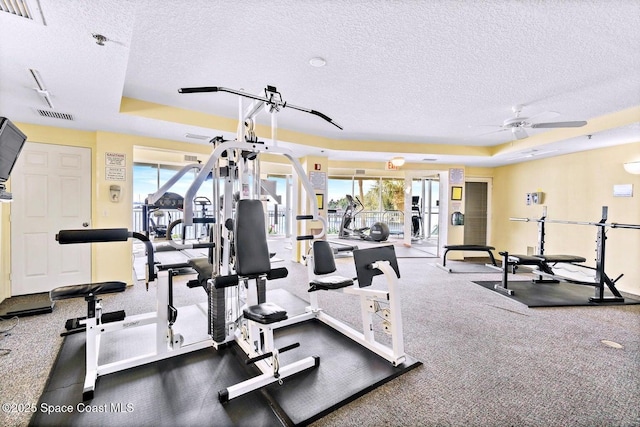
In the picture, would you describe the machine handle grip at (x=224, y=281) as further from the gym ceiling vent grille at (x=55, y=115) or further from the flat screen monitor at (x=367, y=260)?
the gym ceiling vent grille at (x=55, y=115)


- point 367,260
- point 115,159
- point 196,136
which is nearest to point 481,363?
point 367,260

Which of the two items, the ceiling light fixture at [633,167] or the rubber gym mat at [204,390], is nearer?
the rubber gym mat at [204,390]

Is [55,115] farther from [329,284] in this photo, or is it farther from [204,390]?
Answer: [329,284]

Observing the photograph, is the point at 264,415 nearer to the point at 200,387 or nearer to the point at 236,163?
the point at 200,387

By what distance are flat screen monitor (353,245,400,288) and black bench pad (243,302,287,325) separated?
0.64 meters

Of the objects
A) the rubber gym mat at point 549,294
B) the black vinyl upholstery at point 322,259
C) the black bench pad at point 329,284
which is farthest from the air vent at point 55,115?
the rubber gym mat at point 549,294

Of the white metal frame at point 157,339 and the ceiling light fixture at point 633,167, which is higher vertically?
the ceiling light fixture at point 633,167

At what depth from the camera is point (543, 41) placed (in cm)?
197

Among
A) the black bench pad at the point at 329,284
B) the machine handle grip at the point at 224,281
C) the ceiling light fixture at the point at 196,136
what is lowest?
the black bench pad at the point at 329,284

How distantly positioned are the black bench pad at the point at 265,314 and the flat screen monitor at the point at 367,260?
0.64 meters

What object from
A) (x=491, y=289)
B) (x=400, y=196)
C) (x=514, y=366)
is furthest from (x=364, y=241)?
(x=514, y=366)

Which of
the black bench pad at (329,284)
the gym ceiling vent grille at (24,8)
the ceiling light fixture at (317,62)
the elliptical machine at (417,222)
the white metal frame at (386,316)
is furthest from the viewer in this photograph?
the elliptical machine at (417,222)

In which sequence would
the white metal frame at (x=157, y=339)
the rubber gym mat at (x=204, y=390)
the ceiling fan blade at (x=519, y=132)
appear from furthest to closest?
the ceiling fan blade at (x=519, y=132) → the white metal frame at (x=157, y=339) → the rubber gym mat at (x=204, y=390)

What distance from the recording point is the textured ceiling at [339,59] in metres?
1.65
